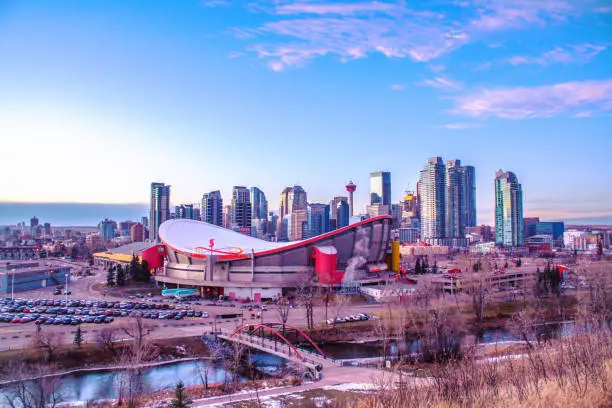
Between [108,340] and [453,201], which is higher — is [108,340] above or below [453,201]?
below

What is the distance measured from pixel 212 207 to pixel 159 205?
647 inches

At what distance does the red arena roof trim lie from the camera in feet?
140

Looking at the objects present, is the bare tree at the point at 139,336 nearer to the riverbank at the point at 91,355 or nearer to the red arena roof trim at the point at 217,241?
the riverbank at the point at 91,355

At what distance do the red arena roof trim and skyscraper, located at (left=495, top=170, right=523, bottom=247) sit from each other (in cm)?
8032

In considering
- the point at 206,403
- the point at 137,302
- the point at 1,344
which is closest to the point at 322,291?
the point at 137,302

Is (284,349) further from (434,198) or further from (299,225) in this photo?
(434,198)

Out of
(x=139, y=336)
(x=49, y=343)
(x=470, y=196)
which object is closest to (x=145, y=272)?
(x=49, y=343)

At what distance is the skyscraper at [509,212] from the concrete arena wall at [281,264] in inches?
3155

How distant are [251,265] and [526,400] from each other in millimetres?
36663

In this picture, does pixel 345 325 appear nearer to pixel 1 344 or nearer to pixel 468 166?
pixel 1 344

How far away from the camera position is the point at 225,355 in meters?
22.8

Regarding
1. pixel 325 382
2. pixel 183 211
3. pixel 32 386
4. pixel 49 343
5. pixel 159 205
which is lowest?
pixel 32 386

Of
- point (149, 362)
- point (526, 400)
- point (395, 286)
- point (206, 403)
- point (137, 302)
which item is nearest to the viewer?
point (526, 400)

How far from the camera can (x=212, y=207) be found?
105 metres
